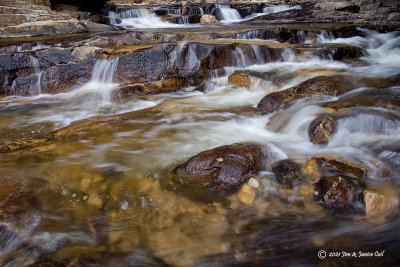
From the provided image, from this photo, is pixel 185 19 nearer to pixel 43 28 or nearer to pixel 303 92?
pixel 43 28

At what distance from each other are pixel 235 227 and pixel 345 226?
0.97 m

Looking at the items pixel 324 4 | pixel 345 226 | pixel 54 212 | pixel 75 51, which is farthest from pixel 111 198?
pixel 324 4

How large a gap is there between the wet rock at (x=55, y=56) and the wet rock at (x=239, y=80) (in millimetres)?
4472

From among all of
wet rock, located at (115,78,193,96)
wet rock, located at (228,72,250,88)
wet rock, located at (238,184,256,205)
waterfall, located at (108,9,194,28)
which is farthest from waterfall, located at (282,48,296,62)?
waterfall, located at (108,9,194,28)

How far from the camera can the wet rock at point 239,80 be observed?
6177 mm

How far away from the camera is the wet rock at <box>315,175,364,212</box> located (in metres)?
2.45

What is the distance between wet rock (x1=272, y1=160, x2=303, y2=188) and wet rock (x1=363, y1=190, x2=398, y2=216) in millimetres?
676

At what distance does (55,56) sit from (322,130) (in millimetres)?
6900

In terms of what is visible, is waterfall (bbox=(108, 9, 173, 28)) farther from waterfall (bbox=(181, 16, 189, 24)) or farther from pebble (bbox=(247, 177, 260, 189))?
pebble (bbox=(247, 177, 260, 189))

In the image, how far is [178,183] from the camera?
2994 mm

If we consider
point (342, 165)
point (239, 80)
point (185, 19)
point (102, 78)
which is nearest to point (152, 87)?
point (102, 78)

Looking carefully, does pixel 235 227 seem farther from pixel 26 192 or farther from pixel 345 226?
pixel 26 192

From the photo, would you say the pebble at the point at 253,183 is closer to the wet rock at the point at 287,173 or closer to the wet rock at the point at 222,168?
the wet rock at the point at 222,168

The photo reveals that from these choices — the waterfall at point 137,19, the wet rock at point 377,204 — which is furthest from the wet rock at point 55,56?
the waterfall at point 137,19
